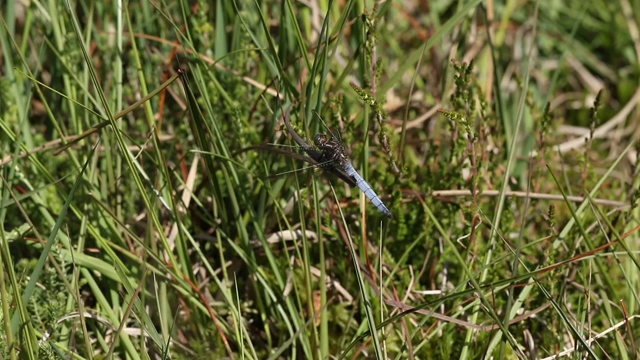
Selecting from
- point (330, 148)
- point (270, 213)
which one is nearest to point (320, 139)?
point (330, 148)

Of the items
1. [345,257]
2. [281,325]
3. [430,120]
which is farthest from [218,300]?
[430,120]

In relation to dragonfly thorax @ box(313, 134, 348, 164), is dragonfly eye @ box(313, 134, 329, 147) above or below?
above

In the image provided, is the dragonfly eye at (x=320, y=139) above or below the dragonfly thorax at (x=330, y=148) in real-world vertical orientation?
above

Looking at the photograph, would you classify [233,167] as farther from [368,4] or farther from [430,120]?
[430,120]

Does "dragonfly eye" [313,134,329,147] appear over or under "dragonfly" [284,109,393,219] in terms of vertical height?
over

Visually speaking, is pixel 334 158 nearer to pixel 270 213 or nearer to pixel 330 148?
pixel 330 148

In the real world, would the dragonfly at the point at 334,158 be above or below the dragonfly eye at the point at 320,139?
below
